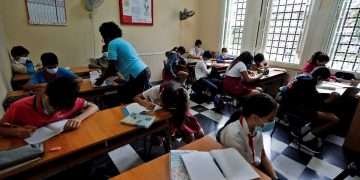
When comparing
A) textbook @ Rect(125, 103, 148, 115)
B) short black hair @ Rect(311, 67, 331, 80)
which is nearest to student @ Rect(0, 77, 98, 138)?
textbook @ Rect(125, 103, 148, 115)

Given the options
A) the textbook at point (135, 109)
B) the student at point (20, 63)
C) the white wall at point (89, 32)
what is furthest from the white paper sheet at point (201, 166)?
the white wall at point (89, 32)

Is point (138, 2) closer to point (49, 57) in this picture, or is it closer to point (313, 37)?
point (49, 57)

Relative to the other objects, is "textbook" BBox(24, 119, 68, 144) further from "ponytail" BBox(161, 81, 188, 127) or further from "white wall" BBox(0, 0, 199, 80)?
"white wall" BBox(0, 0, 199, 80)

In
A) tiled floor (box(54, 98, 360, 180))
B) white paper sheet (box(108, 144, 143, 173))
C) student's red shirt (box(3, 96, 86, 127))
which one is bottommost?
white paper sheet (box(108, 144, 143, 173))

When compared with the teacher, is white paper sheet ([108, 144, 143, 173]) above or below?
below

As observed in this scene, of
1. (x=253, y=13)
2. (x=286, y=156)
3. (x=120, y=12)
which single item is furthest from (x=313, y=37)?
(x=120, y=12)

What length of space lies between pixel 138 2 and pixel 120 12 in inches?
19.4

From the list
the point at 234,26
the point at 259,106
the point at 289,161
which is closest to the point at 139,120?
the point at 259,106

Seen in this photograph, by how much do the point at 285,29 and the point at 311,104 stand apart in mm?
2594

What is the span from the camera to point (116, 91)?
7.34 ft

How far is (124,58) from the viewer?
203cm

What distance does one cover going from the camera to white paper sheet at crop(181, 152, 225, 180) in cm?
83

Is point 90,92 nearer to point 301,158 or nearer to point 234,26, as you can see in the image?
point 301,158

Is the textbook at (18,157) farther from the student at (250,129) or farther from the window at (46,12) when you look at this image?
the window at (46,12)
